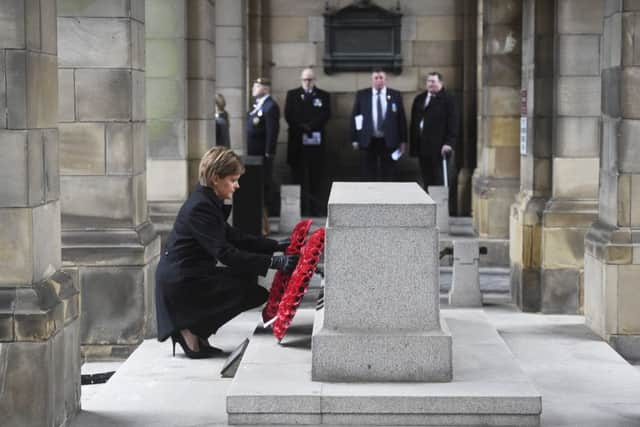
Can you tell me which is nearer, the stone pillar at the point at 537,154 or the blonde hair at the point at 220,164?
the blonde hair at the point at 220,164

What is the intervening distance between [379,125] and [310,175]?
2.17 m

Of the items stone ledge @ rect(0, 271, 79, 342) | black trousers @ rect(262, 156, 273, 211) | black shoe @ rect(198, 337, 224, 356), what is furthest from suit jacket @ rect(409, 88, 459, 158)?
stone ledge @ rect(0, 271, 79, 342)

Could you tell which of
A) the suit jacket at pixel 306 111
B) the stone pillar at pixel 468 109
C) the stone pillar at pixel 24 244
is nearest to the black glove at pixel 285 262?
the stone pillar at pixel 24 244

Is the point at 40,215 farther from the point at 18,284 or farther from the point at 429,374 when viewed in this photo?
the point at 429,374

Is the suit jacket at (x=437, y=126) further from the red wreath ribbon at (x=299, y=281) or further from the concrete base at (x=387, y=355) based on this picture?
the concrete base at (x=387, y=355)

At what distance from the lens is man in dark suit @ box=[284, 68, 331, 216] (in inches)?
826

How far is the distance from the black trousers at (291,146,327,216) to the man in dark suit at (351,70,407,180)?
1.71 metres

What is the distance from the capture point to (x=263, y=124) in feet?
67.1

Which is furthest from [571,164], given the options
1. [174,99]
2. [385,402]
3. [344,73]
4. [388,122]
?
[344,73]

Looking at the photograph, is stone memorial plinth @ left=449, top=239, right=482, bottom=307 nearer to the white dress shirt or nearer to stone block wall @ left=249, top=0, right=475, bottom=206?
the white dress shirt

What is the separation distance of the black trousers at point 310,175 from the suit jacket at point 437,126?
6.41ft

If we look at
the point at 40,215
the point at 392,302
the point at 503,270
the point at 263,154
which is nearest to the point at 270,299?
the point at 392,302

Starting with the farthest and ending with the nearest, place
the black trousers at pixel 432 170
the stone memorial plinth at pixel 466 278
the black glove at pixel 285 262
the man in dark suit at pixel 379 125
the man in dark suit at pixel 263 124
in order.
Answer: the man in dark suit at pixel 263 124
the black trousers at pixel 432 170
the man in dark suit at pixel 379 125
the stone memorial plinth at pixel 466 278
the black glove at pixel 285 262

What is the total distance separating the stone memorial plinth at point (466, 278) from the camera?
14.3 meters
